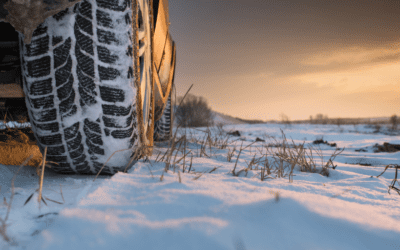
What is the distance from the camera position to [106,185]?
633 mm

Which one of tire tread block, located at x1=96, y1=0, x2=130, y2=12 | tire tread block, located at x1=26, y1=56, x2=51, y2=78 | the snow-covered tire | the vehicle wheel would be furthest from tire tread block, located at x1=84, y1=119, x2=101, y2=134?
the snow-covered tire

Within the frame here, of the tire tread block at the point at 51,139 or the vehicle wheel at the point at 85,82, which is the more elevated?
the vehicle wheel at the point at 85,82

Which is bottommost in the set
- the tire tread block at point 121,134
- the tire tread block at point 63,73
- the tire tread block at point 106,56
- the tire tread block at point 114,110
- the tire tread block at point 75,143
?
the tire tread block at point 75,143

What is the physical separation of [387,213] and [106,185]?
795 millimetres

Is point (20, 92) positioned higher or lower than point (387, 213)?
higher

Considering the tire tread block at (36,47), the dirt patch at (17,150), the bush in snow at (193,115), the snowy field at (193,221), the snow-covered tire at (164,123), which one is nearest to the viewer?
the snowy field at (193,221)

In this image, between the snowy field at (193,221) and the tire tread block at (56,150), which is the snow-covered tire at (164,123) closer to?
the tire tread block at (56,150)

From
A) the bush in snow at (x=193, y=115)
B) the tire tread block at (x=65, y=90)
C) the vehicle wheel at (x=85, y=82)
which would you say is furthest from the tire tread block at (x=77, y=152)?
the bush in snow at (x=193, y=115)

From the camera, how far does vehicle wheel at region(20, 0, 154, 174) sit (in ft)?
2.68

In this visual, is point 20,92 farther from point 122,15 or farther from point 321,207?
point 321,207

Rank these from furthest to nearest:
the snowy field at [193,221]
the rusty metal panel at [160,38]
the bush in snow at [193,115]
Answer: the bush in snow at [193,115] → the rusty metal panel at [160,38] → the snowy field at [193,221]

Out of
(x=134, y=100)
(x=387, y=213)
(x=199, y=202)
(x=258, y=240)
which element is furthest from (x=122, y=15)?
(x=387, y=213)

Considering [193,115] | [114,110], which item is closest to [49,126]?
[114,110]

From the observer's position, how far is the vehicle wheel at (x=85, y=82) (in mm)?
817
